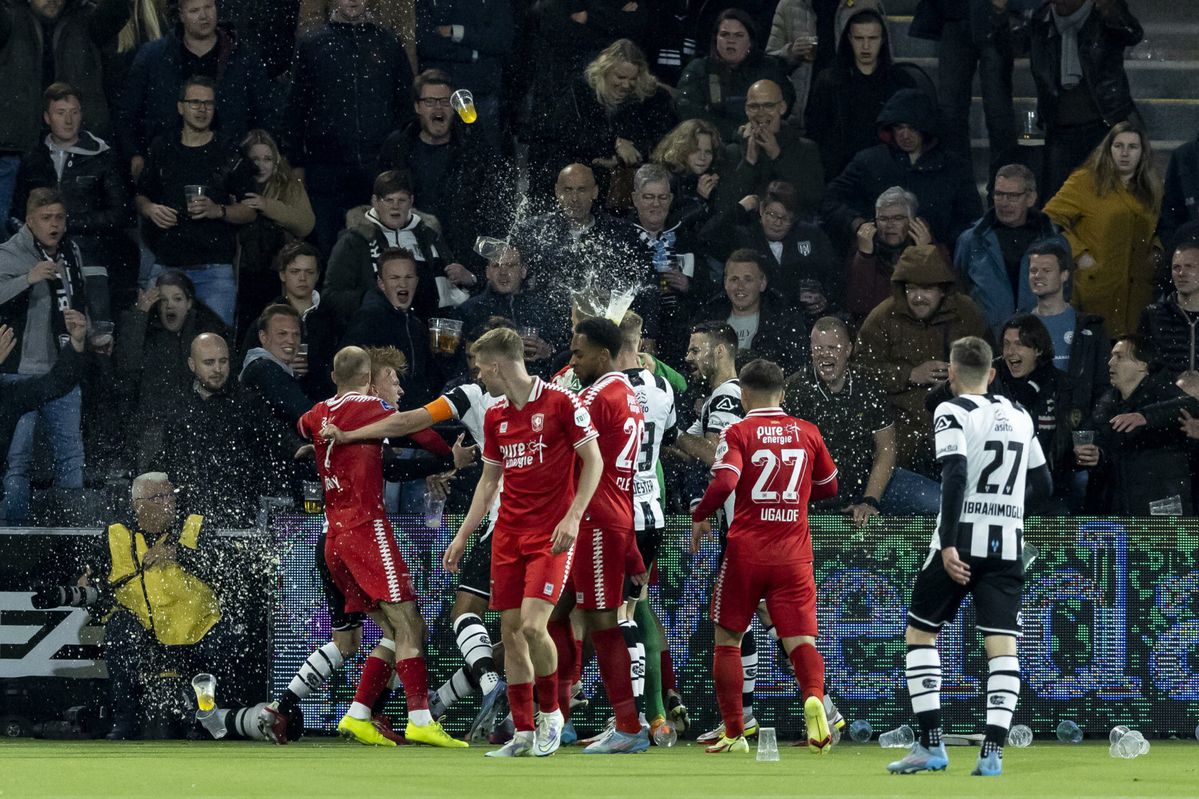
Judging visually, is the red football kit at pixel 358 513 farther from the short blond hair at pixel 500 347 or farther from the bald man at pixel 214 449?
the bald man at pixel 214 449

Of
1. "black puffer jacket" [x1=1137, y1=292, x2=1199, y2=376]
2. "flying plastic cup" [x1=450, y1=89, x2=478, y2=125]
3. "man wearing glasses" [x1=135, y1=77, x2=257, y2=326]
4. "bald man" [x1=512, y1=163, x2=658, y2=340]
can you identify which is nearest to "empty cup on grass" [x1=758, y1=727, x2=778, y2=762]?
"bald man" [x1=512, y1=163, x2=658, y2=340]

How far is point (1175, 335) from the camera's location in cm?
1260

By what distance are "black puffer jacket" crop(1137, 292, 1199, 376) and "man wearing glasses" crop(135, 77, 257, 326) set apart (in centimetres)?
622

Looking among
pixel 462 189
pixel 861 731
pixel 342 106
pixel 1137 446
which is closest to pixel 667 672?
pixel 861 731

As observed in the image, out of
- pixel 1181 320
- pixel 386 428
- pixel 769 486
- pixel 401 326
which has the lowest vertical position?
pixel 769 486

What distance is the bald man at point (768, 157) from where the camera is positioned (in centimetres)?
1369

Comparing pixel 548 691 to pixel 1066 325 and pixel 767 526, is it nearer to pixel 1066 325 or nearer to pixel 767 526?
pixel 767 526

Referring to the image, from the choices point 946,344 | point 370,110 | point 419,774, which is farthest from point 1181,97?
point 419,774

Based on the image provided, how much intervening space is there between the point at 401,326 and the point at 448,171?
4.79 ft

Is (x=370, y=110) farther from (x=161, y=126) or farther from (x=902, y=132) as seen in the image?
(x=902, y=132)

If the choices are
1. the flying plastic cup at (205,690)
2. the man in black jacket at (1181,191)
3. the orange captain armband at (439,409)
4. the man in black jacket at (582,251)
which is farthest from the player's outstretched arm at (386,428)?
the man in black jacket at (1181,191)

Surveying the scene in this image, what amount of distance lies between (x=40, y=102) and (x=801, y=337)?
5.71 m

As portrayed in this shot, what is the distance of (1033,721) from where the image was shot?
10.9 m

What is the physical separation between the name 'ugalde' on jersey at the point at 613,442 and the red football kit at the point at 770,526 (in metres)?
0.40
